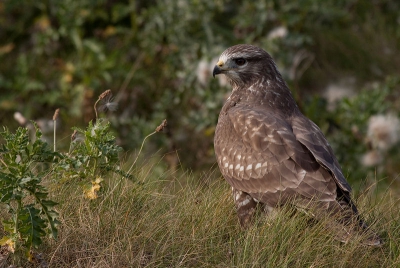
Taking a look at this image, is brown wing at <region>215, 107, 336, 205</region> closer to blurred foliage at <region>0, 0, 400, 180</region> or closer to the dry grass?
the dry grass

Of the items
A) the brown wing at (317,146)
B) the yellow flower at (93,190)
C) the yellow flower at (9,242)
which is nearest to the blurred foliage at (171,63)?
the brown wing at (317,146)

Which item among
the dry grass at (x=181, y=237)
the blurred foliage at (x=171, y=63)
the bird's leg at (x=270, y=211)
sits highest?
the dry grass at (x=181, y=237)

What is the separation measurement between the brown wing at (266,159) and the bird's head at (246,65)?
0.52 m

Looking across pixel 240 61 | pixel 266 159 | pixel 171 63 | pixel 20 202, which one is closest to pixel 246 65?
pixel 240 61

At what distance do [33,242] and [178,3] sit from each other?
581cm

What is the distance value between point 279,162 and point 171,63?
4868 mm

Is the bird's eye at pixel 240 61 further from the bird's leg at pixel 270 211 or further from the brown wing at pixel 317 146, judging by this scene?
the bird's leg at pixel 270 211

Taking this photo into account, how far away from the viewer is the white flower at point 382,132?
352 inches

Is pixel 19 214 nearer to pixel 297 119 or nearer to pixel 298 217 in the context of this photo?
pixel 298 217

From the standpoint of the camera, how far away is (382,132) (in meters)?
8.92

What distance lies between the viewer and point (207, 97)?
29.9 ft

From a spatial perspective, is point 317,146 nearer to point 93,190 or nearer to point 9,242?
point 93,190

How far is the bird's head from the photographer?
623 cm

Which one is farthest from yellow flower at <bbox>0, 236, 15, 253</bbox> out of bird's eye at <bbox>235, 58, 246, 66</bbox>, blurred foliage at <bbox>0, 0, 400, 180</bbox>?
blurred foliage at <bbox>0, 0, 400, 180</bbox>
